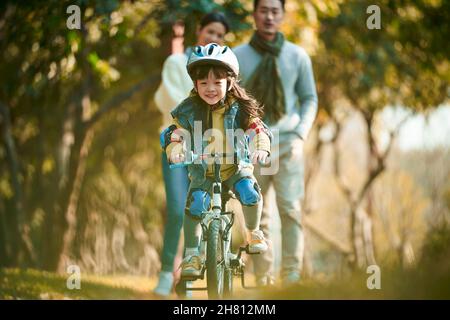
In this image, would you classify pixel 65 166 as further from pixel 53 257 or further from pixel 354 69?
pixel 354 69

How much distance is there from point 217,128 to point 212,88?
243 mm

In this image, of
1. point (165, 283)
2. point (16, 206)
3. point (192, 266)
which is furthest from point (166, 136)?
point (16, 206)

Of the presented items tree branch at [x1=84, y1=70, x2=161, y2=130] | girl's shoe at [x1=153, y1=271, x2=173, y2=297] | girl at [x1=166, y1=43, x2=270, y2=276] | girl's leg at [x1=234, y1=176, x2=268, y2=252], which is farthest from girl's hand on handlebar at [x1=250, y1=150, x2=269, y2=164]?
tree branch at [x1=84, y1=70, x2=161, y2=130]

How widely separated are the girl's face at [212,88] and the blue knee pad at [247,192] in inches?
20.2

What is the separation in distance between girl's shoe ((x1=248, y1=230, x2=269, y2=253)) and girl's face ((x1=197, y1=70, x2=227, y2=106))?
85 centimetres

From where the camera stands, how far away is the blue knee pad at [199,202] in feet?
15.8

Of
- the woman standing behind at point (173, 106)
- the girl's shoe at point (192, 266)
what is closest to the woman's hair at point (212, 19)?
the woman standing behind at point (173, 106)

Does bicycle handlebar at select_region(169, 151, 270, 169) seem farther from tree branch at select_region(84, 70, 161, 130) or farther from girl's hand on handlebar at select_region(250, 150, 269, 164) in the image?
tree branch at select_region(84, 70, 161, 130)

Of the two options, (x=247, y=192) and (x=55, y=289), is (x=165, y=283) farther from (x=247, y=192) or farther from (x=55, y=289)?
(x=247, y=192)

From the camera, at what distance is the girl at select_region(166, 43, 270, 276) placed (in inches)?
189

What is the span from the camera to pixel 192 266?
4.78 metres

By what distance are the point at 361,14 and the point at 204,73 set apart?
27.1 ft

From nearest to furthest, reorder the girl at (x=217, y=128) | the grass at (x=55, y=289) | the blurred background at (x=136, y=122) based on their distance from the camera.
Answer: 1. the girl at (x=217, y=128)
2. the grass at (x=55, y=289)
3. the blurred background at (x=136, y=122)

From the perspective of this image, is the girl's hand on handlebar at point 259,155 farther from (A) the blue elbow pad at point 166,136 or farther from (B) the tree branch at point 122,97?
(B) the tree branch at point 122,97
